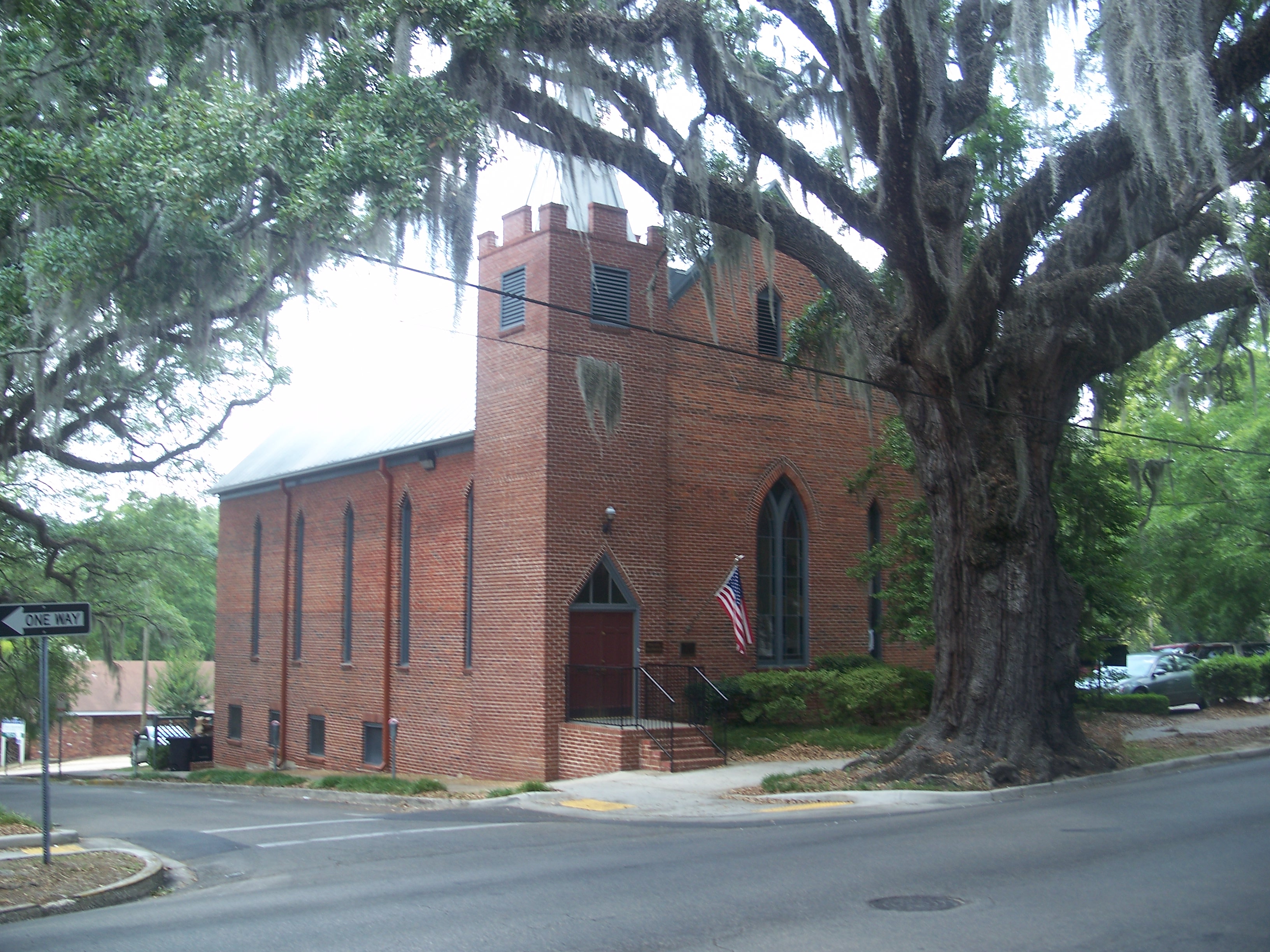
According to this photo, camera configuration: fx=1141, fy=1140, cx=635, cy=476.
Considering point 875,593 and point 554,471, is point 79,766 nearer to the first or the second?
point 554,471

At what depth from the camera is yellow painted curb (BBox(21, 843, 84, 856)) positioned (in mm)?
11375

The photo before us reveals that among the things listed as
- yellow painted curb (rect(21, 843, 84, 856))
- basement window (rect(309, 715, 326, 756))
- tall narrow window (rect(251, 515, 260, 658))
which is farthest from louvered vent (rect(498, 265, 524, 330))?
tall narrow window (rect(251, 515, 260, 658))

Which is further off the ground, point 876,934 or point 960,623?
point 960,623

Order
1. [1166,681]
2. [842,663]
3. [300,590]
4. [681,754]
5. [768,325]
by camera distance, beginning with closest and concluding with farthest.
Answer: [681,754], [842,663], [768,325], [1166,681], [300,590]

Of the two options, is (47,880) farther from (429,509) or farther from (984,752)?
(429,509)

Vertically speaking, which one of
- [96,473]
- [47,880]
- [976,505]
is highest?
[96,473]

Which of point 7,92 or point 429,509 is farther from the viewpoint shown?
point 429,509

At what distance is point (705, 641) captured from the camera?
21.5m

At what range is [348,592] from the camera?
84.4ft

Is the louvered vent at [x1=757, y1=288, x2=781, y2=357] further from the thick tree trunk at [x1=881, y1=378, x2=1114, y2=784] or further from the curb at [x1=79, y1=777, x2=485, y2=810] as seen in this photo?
the curb at [x1=79, y1=777, x2=485, y2=810]

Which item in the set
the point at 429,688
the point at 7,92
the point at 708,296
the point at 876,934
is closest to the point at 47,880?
the point at 876,934

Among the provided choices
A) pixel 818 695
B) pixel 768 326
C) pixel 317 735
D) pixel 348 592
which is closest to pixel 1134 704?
pixel 818 695

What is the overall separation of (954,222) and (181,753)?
2646cm

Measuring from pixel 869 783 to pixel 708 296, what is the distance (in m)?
6.86
